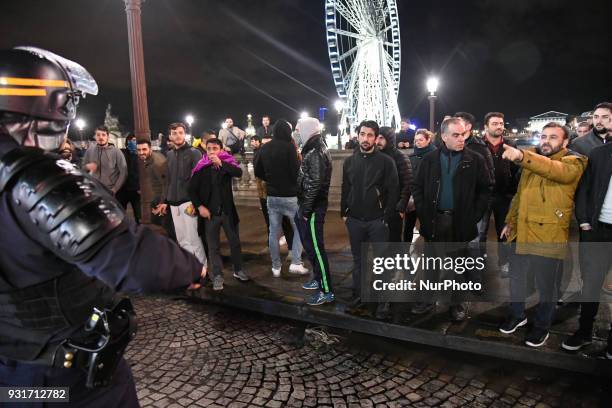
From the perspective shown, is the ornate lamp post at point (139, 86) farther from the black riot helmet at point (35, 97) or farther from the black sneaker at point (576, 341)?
the black sneaker at point (576, 341)

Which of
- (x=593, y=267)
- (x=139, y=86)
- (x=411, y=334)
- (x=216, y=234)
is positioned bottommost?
(x=411, y=334)

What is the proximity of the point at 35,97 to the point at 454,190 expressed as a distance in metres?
3.43

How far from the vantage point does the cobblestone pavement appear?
2.83 meters

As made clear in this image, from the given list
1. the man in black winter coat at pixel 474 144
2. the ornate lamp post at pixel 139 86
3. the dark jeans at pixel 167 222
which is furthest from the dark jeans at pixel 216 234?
the man in black winter coat at pixel 474 144

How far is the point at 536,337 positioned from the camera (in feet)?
10.9

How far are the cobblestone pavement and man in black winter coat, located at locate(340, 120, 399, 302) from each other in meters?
1.07

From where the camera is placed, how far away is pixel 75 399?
1384 mm

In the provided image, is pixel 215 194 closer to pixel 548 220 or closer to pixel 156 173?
pixel 156 173

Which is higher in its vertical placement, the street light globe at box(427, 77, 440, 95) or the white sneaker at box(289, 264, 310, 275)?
the street light globe at box(427, 77, 440, 95)

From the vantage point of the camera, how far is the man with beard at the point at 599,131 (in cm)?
410

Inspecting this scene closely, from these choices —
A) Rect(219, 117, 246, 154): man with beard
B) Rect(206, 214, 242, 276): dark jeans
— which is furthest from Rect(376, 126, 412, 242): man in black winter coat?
Rect(219, 117, 246, 154): man with beard

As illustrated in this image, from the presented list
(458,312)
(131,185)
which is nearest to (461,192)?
(458,312)

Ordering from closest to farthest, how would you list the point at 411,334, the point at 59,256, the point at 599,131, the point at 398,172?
1. the point at 59,256
2. the point at 411,334
3. the point at 599,131
4. the point at 398,172

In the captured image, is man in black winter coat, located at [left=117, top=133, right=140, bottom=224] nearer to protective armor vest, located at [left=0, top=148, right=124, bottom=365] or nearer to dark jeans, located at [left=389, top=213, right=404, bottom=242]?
dark jeans, located at [left=389, top=213, right=404, bottom=242]
